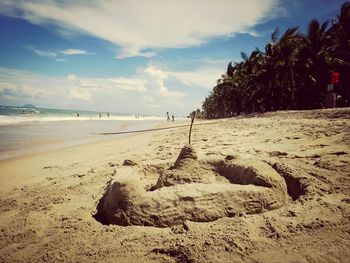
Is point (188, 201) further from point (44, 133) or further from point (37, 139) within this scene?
point (44, 133)

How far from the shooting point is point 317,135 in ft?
20.7

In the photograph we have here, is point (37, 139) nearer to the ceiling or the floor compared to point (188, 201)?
nearer to the floor

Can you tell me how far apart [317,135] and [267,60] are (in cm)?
2094

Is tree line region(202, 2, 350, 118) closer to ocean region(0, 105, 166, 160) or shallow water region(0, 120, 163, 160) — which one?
ocean region(0, 105, 166, 160)

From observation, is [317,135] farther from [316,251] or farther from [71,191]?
[71,191]

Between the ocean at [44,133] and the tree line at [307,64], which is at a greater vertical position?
the tree line at [307,64]

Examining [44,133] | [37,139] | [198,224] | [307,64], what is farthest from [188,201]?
[307,64]

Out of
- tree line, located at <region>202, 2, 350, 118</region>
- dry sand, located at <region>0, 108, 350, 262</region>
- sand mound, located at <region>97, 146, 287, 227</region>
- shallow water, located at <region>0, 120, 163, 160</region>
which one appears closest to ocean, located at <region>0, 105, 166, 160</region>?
shallow water, located at <region>0, 120, 163, 160</region>

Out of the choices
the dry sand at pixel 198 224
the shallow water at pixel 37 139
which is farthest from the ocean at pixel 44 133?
the dry sand at pixel 198 224

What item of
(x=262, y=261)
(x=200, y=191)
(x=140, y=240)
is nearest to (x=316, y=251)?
(x=262, y=261)

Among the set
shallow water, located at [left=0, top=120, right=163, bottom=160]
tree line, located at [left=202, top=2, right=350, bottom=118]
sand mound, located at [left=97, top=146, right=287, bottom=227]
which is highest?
tree line, located at [left=202, top=2, right=350, bottom=118]

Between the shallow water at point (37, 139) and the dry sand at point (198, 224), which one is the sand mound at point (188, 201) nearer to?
the dry sand at point (198, 224)

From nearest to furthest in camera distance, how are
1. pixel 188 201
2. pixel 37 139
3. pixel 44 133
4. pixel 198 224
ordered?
1. pixel 198 224
2. pixel 188 201
3. pixel 37 139
4. pixel 44 133

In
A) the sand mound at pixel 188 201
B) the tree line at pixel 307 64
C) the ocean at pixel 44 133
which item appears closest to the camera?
the sand mound at pixel 188 201
